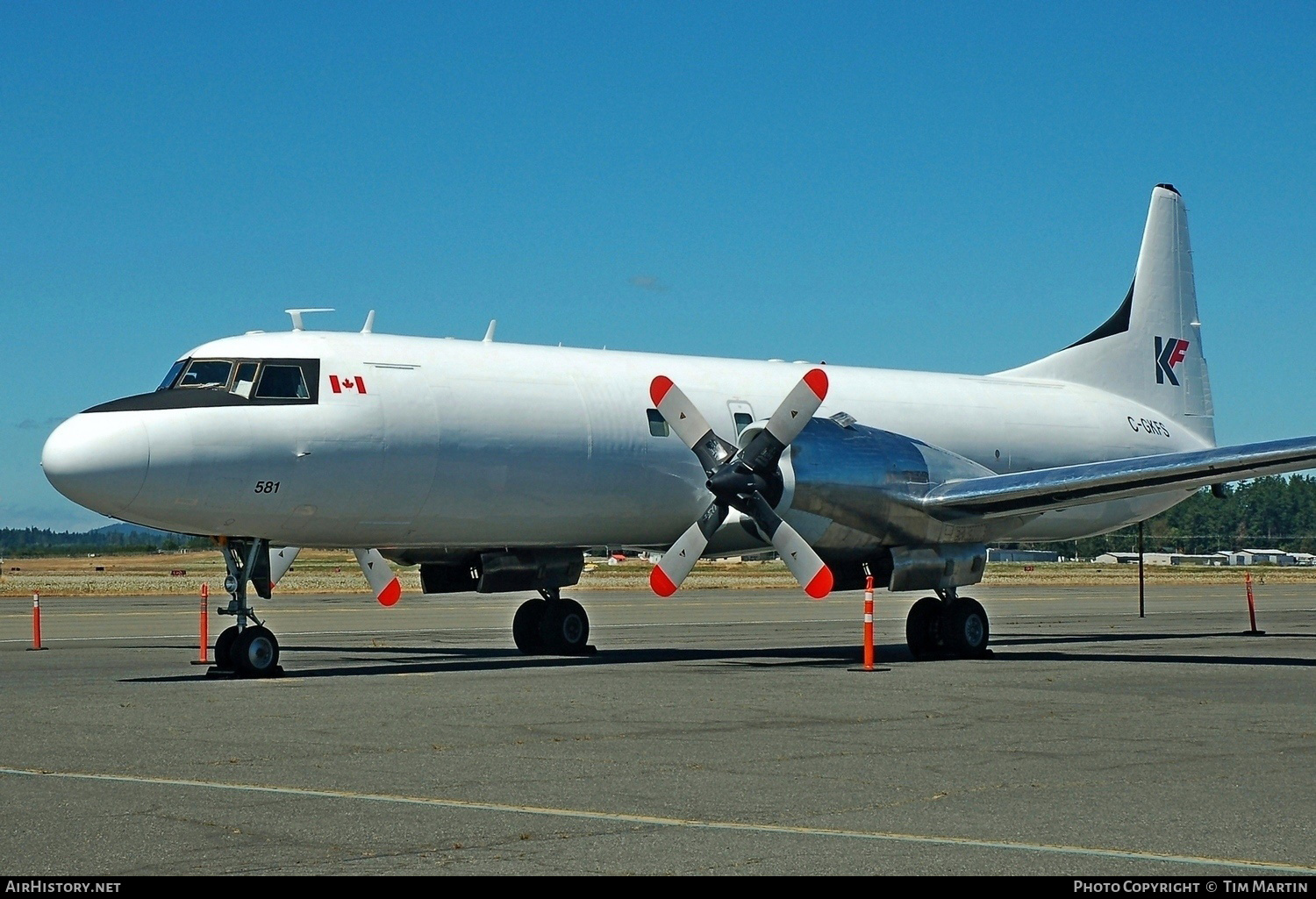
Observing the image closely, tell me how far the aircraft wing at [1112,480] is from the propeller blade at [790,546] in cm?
265

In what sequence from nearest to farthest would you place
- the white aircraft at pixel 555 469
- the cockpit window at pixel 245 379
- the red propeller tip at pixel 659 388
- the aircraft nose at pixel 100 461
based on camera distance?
1. the aircraft nose at pixel 100 461
2. the white aircraft at pixel 555 469
3. the cockpit window at pixel 245 379
4. the red propeller tip at pixel 659 388

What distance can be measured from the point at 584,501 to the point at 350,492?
3.70 metres

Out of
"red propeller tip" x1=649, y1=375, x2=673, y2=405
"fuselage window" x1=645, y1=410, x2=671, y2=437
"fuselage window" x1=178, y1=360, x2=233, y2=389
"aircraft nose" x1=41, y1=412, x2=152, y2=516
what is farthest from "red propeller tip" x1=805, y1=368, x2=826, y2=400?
"aircraft nose" x1=41, y1=412, x2=152, y2=516

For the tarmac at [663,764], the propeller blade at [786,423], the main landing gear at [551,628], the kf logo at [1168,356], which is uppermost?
the kf logo at [1168,356]

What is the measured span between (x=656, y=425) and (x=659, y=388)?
5.26 ft

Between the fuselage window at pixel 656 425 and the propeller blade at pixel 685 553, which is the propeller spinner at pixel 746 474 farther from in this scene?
the fuselage window at pixel 656 425

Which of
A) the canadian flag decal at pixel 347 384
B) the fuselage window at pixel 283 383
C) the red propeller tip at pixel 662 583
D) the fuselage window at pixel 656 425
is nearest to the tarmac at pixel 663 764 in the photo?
the red propeller tip at pixel 662 583

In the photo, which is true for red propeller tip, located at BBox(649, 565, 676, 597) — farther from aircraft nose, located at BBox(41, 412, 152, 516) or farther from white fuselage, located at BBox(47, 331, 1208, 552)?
aircraft nose, located at BBox(41, 412, 152, 516)

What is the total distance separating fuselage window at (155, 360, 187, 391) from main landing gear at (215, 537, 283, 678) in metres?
2.05

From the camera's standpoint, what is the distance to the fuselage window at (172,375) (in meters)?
19.1

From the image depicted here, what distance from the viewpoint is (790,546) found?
20703mm

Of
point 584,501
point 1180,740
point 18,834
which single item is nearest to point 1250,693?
point 1180,740

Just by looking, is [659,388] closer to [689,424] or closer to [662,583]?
[689,424]
